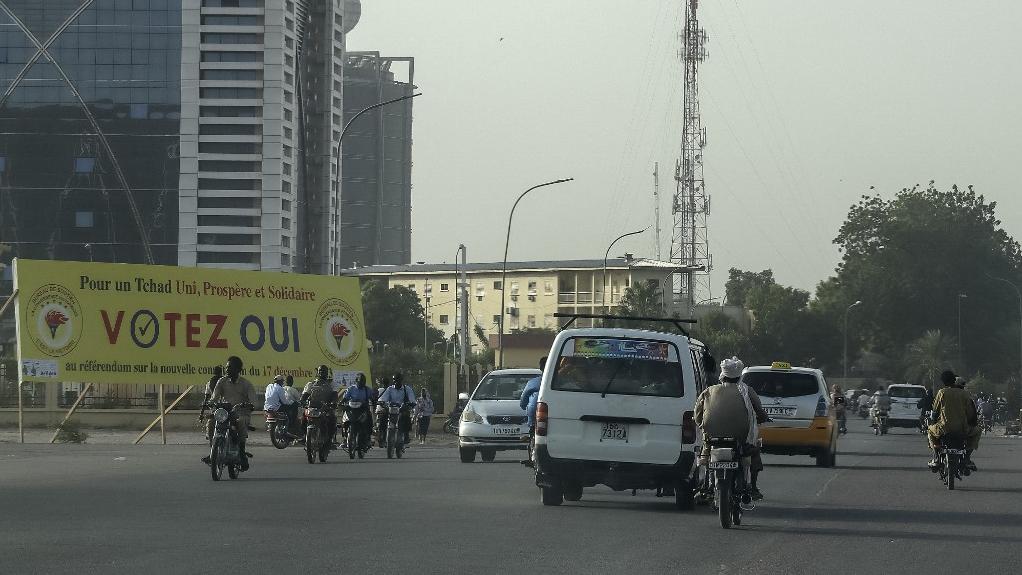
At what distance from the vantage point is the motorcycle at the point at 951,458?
71.9 feet

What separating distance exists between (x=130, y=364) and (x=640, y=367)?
74.3 ft

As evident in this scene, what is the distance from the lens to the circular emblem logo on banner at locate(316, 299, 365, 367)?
40500 mm

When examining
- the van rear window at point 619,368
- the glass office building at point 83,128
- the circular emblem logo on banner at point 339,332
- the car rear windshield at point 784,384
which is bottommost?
the car rear windshield at point 784,384

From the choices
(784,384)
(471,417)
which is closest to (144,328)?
(471,417)

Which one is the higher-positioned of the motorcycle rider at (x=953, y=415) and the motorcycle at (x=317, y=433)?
the motorcycle rider at (x=953, y=415)

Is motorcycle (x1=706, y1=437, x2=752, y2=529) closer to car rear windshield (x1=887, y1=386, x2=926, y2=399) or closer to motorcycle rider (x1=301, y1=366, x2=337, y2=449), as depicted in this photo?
motorcycle rider (x1=301, y1=366, x2=337, y2=449)

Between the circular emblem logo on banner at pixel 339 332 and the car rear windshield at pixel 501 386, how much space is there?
10.6 m

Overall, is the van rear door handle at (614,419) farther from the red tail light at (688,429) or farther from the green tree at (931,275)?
the green tree at (931,275)

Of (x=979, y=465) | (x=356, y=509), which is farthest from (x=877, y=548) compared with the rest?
(x=979, y=465)

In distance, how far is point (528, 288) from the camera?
488 feet

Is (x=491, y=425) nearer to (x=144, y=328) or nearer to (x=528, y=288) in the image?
(x=144, y=328)

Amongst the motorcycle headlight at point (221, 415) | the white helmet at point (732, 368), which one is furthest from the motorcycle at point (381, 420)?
the white helmet at point (732, 368)

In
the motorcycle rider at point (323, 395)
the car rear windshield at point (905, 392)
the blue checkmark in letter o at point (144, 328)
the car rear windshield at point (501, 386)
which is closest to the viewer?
the motorcycle rider at point (323, 395)

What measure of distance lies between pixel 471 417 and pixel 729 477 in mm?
14711
